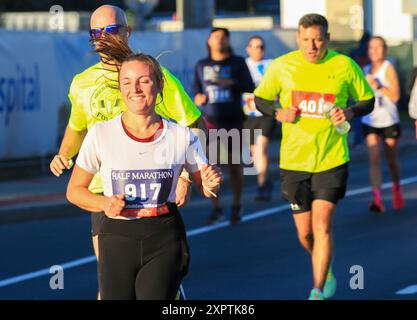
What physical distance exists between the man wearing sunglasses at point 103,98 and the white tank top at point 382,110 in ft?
24.9

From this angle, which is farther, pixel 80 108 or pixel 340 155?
pixel 340 155

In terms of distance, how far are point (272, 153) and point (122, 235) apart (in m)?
15.6

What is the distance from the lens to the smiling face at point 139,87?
6555 millimetres

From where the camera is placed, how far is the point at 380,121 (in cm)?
1520

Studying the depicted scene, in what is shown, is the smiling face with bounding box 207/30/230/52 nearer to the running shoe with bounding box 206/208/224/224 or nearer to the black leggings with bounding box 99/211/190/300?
the running shoe with bounding box 206/208/224/224

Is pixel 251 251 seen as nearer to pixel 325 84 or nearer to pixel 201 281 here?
pixel 201 281

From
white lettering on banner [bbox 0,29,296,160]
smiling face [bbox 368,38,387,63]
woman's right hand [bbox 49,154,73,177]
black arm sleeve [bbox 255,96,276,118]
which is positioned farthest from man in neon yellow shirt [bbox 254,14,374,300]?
white lettering on banner [bbox 0,29,296,160]

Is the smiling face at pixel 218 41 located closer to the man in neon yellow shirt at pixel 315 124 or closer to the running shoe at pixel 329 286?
the man in neon yellow shirt at pixel 315 124

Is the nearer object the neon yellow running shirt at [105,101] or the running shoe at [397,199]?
the neon yellow running shirt at [105,101]

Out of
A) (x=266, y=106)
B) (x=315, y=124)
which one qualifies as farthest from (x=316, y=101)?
(x=266, y=106)

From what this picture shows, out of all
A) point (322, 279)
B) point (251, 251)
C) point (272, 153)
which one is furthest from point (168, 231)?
point (272, 153)

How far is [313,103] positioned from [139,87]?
11.7 ft

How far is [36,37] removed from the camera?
19719mm

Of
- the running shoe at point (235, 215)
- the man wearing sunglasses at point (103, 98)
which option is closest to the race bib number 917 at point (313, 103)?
the man wearing sunglasses at point (103, 98)
